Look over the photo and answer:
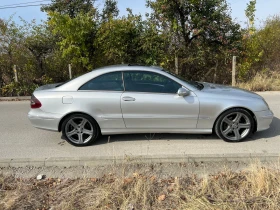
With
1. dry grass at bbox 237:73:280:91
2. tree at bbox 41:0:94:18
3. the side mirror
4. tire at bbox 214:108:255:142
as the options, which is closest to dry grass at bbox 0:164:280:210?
tire at bbox 214:108:255:142

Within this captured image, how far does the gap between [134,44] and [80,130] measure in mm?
6107

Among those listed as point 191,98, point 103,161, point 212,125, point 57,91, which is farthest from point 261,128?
point 57,91

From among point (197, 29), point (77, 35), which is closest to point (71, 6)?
point (77, 35)

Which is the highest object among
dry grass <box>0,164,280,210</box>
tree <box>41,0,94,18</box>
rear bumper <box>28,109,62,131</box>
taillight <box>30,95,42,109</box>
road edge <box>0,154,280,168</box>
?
tree <box>41,0,94,18</box>

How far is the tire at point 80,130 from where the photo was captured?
14.7 ft

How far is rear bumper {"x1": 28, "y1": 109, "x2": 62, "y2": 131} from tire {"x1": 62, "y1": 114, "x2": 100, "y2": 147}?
16 centimetres

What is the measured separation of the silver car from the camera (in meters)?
4.32

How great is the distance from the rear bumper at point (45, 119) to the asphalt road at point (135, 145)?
0.40 m

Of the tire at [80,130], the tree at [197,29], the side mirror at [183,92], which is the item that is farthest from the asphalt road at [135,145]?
the tree at [197,29]

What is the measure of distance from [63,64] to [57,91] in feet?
21.1

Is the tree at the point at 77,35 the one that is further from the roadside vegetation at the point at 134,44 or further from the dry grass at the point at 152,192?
the dry grass at the point at 152,192

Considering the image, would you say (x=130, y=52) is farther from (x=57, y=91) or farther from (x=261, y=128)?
(x=261, y=128)

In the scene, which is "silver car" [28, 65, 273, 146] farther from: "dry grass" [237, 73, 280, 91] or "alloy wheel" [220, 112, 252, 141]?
"dry grass" [237, 73, 280, 91]

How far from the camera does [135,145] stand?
452 centimetres
